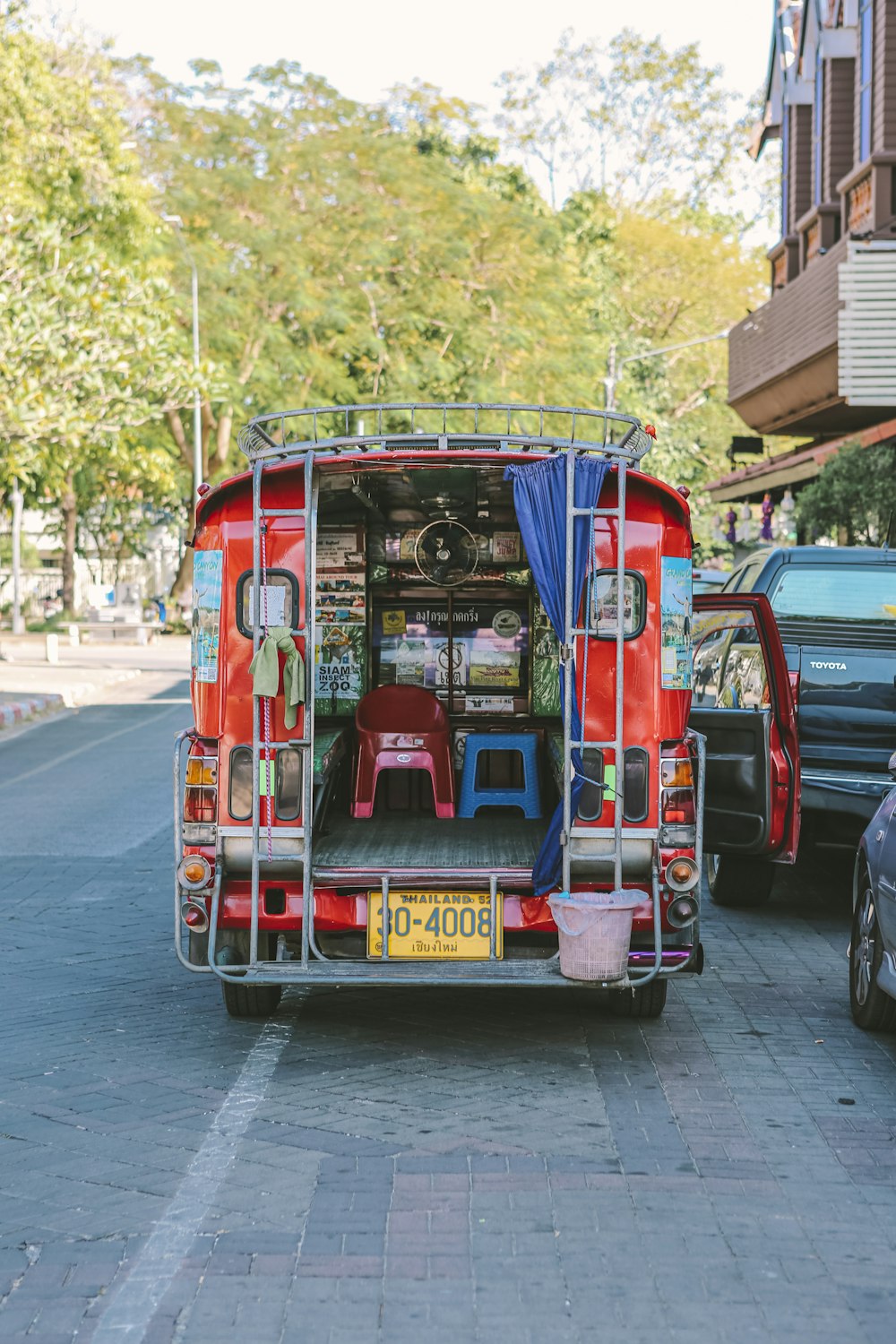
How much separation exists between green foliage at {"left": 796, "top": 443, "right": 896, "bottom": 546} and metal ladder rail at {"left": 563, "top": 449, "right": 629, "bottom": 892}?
13.7 metres

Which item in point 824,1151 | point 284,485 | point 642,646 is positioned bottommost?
point 824,1151

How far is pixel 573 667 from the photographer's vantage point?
6.37m

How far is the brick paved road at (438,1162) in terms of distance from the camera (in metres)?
4.16

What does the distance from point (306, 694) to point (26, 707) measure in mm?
16909

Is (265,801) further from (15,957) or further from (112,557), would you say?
(112,557)

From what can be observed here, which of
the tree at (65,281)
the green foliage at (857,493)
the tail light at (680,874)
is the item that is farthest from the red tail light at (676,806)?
the tree at (65,281)

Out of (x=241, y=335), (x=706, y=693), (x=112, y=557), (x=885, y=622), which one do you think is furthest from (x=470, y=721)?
(x=112, y=557)

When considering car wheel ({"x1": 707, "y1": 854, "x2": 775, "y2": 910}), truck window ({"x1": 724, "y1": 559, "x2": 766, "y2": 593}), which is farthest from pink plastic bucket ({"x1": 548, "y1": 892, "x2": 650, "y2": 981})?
truck window ({"x1": 724, "y1": 559, "x2": 766, "y2": 593})

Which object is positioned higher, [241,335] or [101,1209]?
[241,335]

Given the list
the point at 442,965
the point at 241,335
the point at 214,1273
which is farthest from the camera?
the point at 241,335

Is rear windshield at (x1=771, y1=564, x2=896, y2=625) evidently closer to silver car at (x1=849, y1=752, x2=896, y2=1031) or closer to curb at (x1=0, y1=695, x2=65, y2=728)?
silver car at (x1=849, y1=752, x2=896, y2=1031)

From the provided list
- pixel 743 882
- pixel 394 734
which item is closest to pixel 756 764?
pixel 743 882

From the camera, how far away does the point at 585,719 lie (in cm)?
651

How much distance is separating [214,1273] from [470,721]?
214 inches
